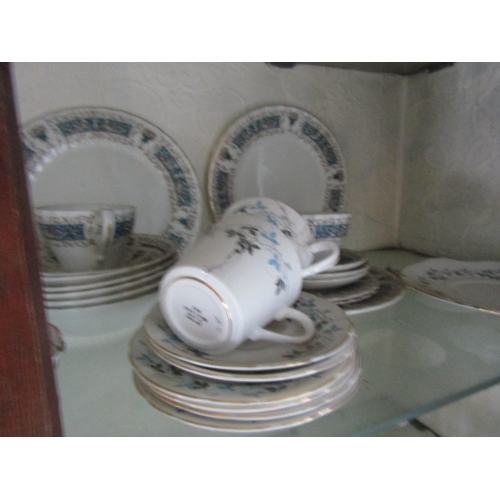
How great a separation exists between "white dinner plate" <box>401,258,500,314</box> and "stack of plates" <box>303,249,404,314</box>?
4 cm

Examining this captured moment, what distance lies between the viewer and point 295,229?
1.20ft

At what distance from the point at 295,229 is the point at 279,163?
0.84ft

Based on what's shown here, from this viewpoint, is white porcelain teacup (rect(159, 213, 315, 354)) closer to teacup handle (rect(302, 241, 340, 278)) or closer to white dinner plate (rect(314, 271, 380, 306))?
teacup handle (rect(302, 241, 340, 278))

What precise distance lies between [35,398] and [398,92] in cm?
71

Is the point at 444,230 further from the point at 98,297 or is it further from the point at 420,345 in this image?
the point at 98,297

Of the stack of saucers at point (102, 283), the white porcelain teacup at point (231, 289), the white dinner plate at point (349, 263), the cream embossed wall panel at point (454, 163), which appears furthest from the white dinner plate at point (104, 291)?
the cream embossed wall panel at point (454, 163)

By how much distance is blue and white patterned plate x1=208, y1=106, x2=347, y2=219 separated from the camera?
56cm

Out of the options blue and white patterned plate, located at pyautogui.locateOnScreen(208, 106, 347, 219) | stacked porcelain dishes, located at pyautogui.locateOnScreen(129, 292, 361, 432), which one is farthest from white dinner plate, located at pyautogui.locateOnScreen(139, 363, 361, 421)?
blue and white patterned plate, located at pyautogui.locateOnScreen(208, 106, 347, 219)

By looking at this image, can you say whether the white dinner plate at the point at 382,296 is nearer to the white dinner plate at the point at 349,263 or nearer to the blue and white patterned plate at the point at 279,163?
the white dinner plate at the point at 349,263

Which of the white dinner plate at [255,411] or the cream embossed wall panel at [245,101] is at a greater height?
the cream embossed wall panel at [245,101]

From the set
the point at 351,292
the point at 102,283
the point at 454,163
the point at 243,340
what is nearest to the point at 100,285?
the point at 102,283

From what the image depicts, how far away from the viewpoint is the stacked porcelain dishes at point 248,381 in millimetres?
240

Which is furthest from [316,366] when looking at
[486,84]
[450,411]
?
[486,84]

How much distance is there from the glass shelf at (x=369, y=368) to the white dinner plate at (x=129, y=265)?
34mm
